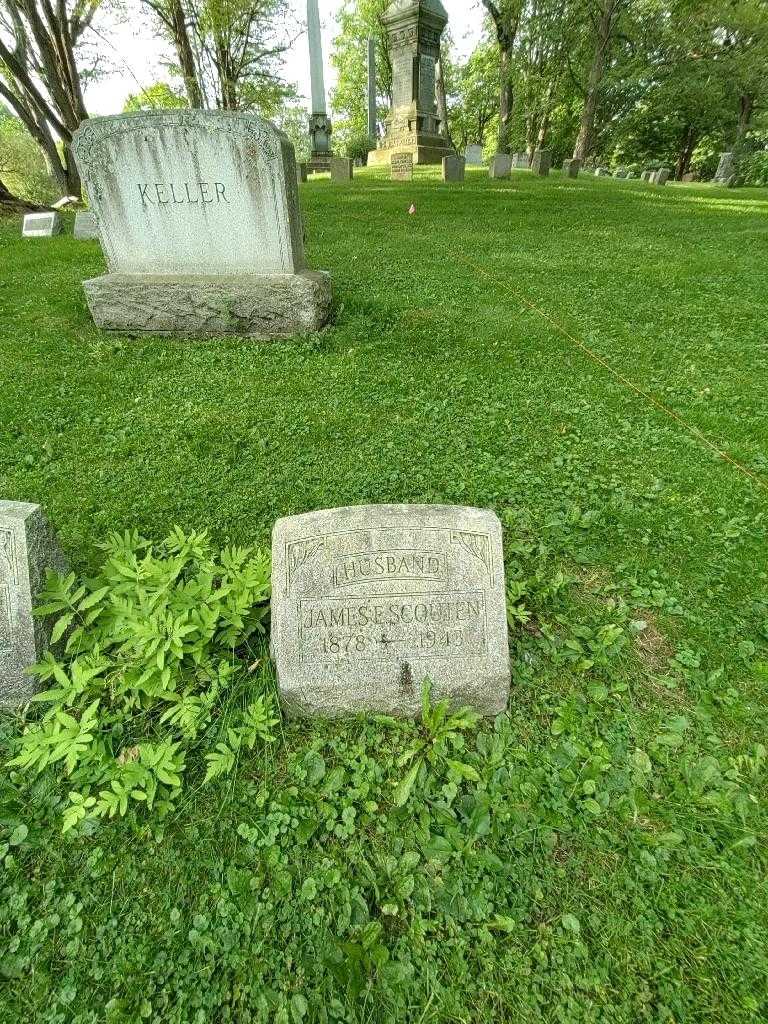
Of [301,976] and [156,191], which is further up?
[156,191]

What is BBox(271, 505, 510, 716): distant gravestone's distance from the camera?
211 cm

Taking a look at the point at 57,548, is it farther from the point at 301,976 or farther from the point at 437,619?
the point at 301,976

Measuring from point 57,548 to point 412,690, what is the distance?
5.72 ft

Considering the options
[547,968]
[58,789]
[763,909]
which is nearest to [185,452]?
[58,789]

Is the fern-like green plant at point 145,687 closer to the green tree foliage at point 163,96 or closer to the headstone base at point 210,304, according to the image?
the headstone base at point 210,304

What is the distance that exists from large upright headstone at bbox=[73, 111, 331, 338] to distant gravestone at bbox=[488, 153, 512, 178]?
1654 centimetres

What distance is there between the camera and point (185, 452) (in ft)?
12.1

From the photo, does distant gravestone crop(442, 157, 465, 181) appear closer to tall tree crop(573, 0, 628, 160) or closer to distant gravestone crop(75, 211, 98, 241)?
tall tree crop(573, 0, 628, 160)

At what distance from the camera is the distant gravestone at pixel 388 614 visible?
2113mm

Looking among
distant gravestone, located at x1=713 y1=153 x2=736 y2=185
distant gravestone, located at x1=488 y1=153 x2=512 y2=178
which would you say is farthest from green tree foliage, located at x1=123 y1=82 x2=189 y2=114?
distant gravestone, located at x1=713 y1=153 x2=736 y2=185

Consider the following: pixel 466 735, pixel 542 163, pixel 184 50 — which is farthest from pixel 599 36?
pixel 466 735

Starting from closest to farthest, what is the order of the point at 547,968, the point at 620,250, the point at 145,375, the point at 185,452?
1. the point at 547,968
2. the point at 185,452
3. the point at 145,375
4. the point at 620,250

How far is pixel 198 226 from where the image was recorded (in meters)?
5.12

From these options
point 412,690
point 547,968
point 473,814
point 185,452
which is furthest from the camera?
point 185,452
